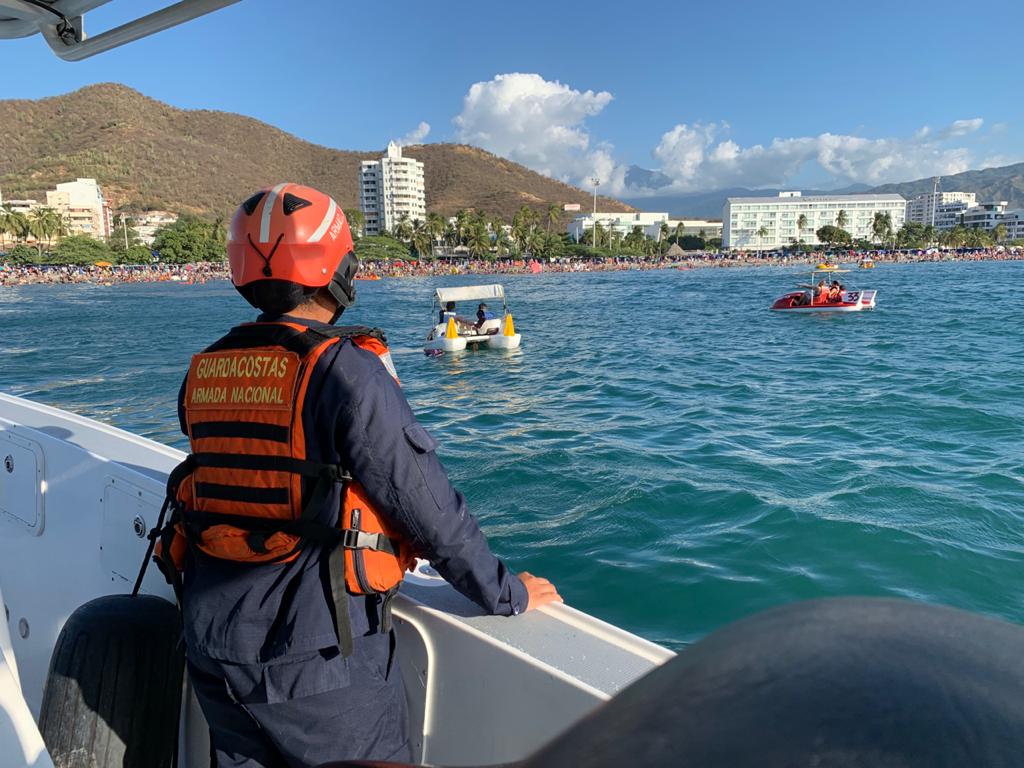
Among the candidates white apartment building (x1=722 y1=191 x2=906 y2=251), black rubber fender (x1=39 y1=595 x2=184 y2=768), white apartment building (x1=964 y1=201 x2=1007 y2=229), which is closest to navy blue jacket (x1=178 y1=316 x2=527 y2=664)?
black rubber fender (x1=39 y1=595 x2=184 y2=768)

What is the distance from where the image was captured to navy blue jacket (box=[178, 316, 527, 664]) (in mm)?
1587

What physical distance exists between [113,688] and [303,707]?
34.4 inches

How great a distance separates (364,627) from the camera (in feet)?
5.66

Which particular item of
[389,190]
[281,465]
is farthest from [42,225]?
[281,465]

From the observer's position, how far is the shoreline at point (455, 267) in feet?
278

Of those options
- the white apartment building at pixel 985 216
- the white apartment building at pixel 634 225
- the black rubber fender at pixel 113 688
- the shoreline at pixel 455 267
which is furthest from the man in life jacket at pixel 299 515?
the white apartment building at pixel 985 216

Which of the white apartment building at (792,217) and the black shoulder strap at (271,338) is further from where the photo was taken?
the white apartment building at (792,217)

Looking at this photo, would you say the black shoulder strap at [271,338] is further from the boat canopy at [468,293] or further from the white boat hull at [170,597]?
the boat canopy at [468,293]

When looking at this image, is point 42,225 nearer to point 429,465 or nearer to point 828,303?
point 828,303

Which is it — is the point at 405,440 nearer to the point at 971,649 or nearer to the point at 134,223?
the point at 971,649

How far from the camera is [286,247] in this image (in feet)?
5.67

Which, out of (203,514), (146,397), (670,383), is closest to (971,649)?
(203,514)

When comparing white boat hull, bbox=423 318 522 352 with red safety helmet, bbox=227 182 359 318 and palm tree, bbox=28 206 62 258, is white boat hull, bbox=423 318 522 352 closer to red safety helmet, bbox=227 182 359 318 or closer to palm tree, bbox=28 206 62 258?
red safety helmet, bbox=227 182 359 318

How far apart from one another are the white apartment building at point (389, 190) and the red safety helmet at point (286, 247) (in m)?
171
